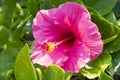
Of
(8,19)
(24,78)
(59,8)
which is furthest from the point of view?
(8,19)

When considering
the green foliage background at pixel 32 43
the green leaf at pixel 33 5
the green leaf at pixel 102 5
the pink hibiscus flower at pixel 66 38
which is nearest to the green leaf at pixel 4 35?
the green foliage background at pixel 32 43

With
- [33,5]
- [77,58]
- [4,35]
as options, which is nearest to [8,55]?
[4,35]

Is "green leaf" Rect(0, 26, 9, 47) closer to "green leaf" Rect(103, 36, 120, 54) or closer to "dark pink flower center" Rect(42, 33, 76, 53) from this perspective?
"dark pink flower center" Rect(42, 33, 76, 53)

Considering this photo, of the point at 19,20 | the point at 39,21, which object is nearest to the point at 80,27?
the point at 39,21

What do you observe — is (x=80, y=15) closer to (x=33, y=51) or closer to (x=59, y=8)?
(x=59, y=8)

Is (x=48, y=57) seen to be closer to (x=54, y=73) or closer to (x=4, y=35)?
(x=54, y=73)

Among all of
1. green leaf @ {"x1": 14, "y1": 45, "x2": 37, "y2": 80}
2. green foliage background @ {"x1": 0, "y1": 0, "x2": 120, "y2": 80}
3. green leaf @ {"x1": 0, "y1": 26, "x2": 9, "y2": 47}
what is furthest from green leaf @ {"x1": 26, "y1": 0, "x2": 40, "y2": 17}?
green leaf @ {"x1": 14, "y1": 45, "x2": 37, "y2": 80}

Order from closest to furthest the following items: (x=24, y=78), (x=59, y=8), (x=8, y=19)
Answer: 1. (x=24, y=78)
2. (x=59, y=8)
3. (x=8, y=19)
